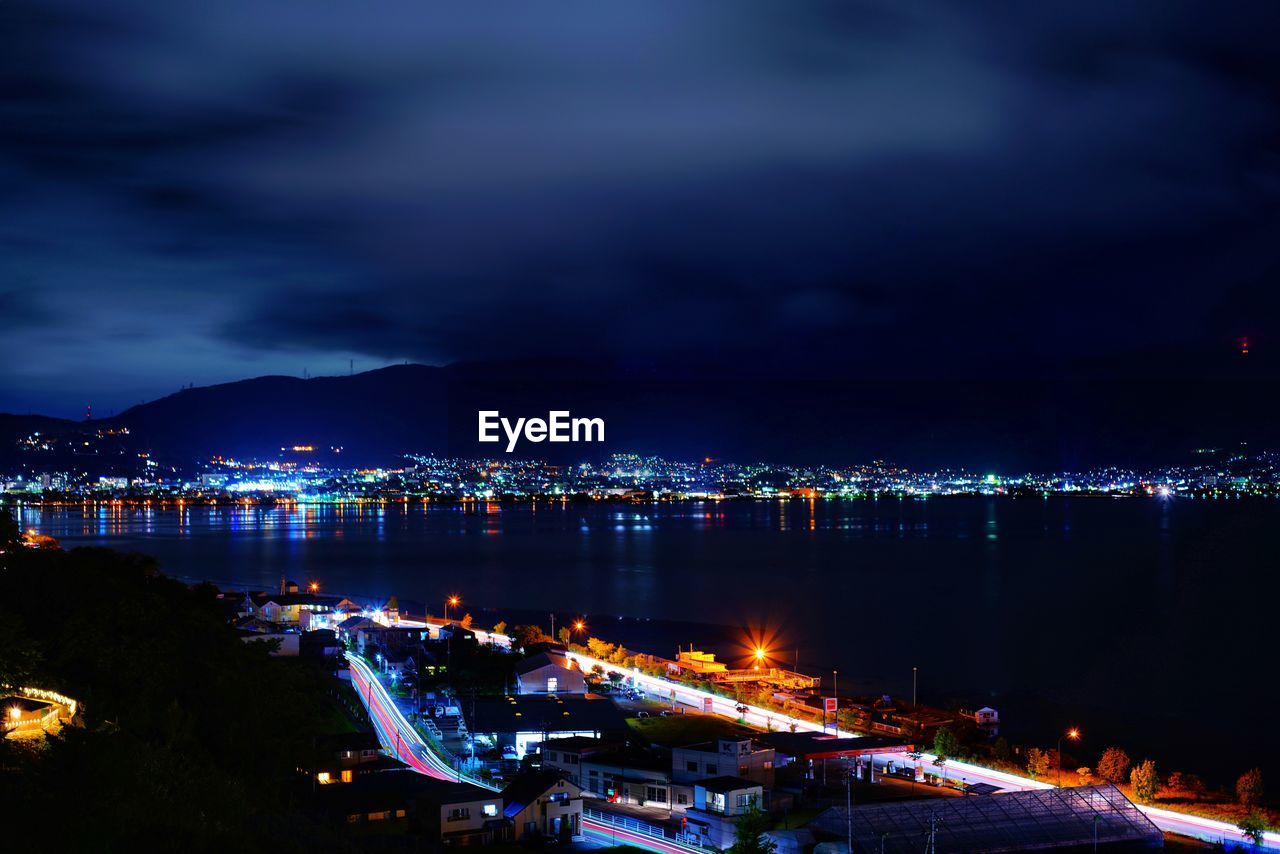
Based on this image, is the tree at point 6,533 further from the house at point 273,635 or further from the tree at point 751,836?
the tree at point 751,836

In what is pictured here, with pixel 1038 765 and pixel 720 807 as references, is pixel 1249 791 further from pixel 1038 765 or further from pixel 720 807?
pixel 720 807

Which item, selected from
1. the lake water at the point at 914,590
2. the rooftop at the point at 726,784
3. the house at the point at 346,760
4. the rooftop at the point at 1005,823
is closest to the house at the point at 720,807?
the rooftop at the point at 726,784

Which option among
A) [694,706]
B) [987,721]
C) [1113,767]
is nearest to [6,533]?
[694,706]

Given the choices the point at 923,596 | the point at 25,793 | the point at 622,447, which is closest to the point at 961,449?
the point at 622,447

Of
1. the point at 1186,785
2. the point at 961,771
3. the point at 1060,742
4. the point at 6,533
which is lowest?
the point at 1060,742

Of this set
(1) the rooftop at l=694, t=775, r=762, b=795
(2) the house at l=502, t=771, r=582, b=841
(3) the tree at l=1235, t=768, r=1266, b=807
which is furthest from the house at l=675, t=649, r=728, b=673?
(3) the tree at l=1235, t=768, r=1266, b=807

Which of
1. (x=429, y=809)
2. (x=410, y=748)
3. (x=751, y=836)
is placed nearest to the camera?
(x=751, y=836)
